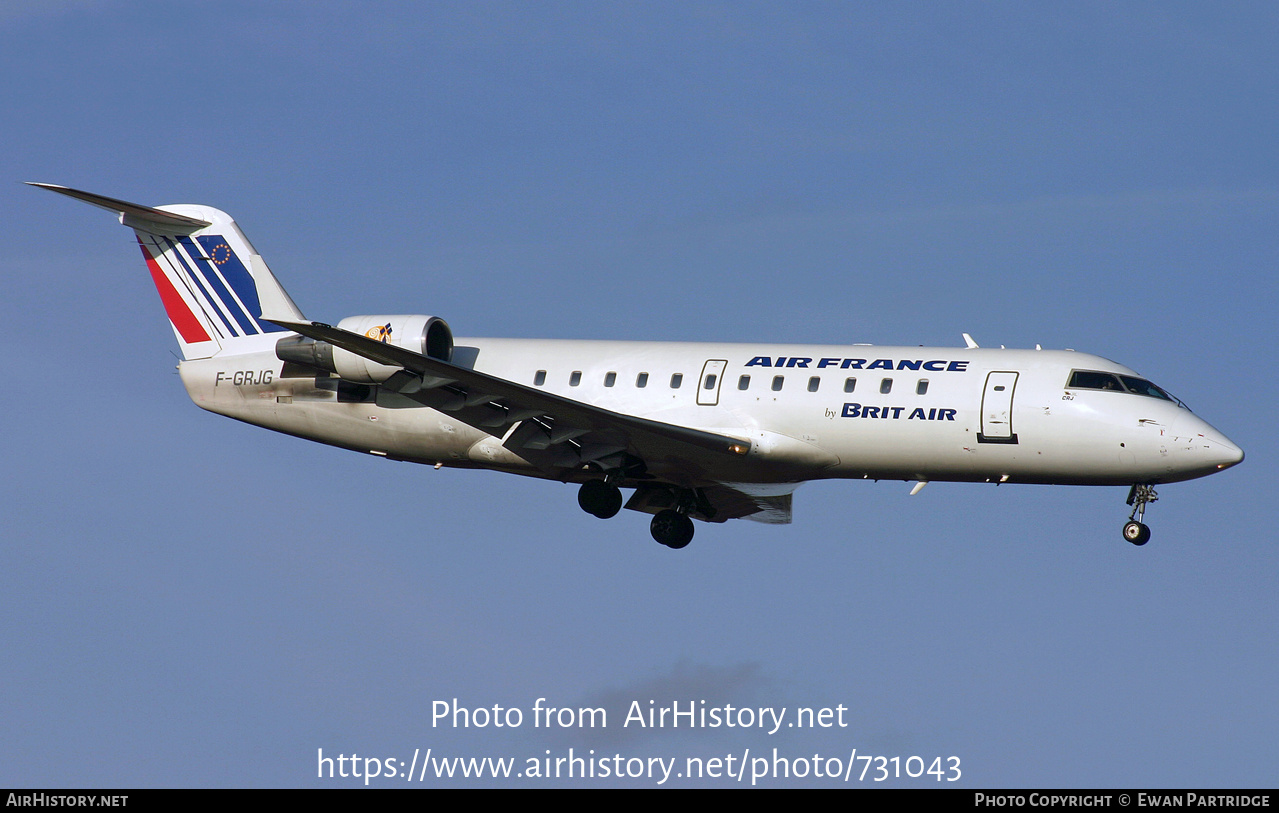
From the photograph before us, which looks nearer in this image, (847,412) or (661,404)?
(847,412)

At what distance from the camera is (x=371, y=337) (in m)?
29.6

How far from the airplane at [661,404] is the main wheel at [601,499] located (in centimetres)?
3

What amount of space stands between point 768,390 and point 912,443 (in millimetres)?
2765

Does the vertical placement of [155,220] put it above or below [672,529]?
above

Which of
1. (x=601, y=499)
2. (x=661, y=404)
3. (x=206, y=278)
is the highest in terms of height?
(x=206, y=278)

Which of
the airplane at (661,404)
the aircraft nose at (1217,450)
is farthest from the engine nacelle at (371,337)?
the aircraft nose at (1217,450)

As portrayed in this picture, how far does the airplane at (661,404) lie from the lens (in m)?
27.7

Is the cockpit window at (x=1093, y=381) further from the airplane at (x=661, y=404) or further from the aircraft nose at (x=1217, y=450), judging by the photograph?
the aircraft nose at (x=1217, y=450)

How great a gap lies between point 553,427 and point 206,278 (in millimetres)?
8727

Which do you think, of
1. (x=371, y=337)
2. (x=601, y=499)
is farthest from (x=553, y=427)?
(x=371, y=337)

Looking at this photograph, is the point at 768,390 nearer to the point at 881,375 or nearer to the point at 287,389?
the point at 881,375

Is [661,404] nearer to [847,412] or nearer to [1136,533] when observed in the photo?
[847,412]

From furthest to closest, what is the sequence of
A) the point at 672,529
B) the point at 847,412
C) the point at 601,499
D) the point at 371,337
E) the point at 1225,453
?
the point at 672,529 → the point at 601,499 → the point at 371,337 → the point at 847,412 → the point at 1225,453

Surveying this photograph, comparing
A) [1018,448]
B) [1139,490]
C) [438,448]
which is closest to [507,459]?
[438,448]
